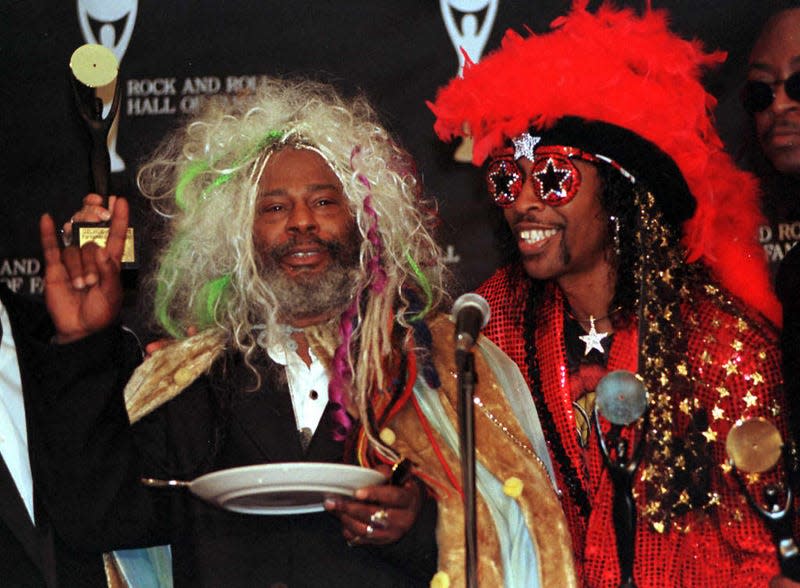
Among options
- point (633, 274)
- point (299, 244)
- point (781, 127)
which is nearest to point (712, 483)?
point (633, 274)

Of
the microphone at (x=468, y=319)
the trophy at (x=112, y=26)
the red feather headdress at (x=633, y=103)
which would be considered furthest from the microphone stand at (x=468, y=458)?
the trophy at (x=112, y=26)

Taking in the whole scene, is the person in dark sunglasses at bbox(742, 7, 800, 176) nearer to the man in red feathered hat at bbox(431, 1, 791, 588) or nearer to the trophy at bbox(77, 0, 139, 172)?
the man in red feathered hat at bbox(431, 1, 791, 588)

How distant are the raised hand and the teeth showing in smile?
56.4 inches

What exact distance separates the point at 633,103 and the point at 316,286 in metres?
1.21

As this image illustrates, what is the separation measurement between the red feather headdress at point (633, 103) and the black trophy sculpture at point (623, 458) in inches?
44.9

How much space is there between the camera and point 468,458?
3.18 m

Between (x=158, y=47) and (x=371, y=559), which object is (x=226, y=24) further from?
(x=371, y=559)

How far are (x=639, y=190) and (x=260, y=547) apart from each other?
1784 millimetres

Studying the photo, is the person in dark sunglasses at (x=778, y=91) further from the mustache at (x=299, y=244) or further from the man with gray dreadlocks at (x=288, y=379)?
the mustache at (x=299, y=244)

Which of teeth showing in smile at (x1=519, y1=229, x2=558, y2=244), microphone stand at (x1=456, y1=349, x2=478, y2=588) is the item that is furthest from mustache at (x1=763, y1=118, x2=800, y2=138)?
microphone stand at (x1=456, y1=349, x2=478, y2=588)

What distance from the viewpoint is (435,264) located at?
4.53m

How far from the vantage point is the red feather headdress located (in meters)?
4.57

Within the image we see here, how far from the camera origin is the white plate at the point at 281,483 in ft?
11.2

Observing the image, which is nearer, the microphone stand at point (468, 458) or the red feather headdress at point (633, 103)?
the microphone stand at point (468, 458)
